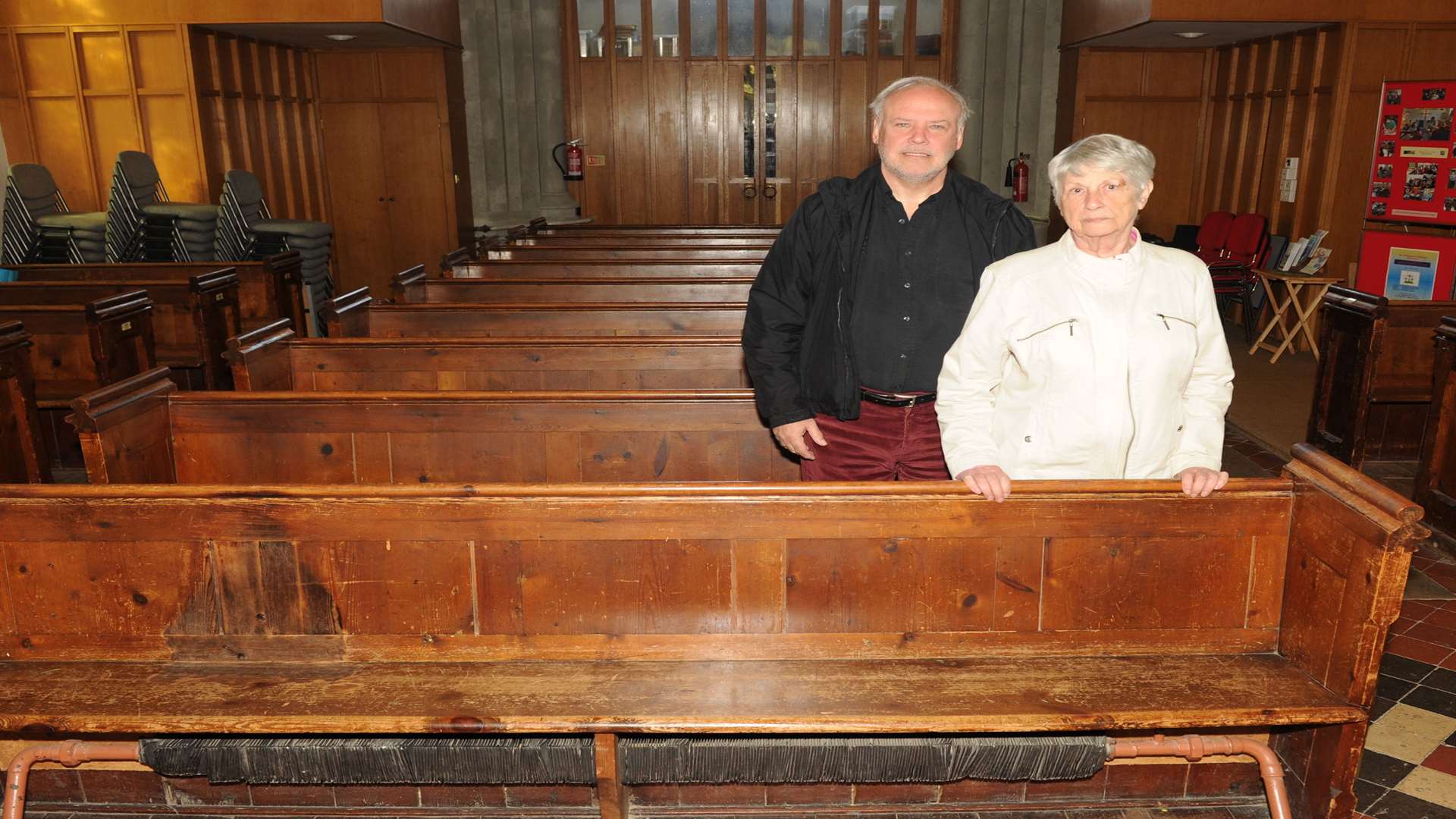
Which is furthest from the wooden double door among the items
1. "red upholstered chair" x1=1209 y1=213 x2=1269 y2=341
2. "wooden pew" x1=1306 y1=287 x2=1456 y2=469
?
"wooden pew" x1=1306 y1=287 x2=1456 y2=469

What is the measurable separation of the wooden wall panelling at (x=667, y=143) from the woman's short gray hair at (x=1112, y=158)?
11.7 m

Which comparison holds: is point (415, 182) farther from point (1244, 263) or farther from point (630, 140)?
point (1244, 263)

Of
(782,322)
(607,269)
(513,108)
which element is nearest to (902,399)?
(782,322)

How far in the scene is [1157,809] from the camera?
2664 millimetres

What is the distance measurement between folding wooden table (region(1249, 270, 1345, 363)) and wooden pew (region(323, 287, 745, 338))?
5.52 m

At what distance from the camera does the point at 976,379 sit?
94.4 inches

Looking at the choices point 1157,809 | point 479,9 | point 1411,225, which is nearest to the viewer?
point 1157,809

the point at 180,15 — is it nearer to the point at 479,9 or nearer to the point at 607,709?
the point at 479,9

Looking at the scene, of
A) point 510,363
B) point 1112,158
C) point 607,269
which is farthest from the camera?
point 607,269

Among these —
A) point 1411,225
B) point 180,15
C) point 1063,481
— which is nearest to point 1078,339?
point 1063,481

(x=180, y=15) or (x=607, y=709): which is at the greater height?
(x=180, y=15)

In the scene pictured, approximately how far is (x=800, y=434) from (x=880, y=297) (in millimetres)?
420

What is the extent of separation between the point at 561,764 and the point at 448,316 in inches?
131

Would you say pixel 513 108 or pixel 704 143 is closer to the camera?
pixel 513 108
